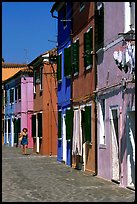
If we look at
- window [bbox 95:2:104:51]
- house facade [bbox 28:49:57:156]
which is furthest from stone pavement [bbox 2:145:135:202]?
house facade [bbox 28:49:57:156]

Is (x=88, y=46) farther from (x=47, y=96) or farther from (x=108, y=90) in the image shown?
(x=47, y=96)

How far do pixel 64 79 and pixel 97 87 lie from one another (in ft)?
22.4

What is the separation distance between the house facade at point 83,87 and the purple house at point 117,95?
1.02 m

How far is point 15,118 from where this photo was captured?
4666 centimetres

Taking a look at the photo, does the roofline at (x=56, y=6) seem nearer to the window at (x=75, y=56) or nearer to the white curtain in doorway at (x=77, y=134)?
the window at (x=75, y=56)

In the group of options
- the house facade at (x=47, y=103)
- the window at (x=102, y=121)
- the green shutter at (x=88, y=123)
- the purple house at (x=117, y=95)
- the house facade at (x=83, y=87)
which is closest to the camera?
the purple house at (x=117, y=95)

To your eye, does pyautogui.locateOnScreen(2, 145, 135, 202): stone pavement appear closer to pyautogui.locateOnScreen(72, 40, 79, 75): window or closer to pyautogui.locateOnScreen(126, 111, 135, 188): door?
pyautogui.locateOnScreen(126, 111, 135, 188): door

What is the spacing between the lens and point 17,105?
45406mm

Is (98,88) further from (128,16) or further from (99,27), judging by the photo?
(128,16)

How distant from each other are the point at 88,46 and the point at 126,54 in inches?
241

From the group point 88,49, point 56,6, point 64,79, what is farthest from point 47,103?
point 88,49

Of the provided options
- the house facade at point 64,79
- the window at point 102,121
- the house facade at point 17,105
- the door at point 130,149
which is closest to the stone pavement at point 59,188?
the door at point 130,149

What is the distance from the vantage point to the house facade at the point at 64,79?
890 inches

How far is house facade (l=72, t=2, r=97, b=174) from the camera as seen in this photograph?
18219 millimetres
